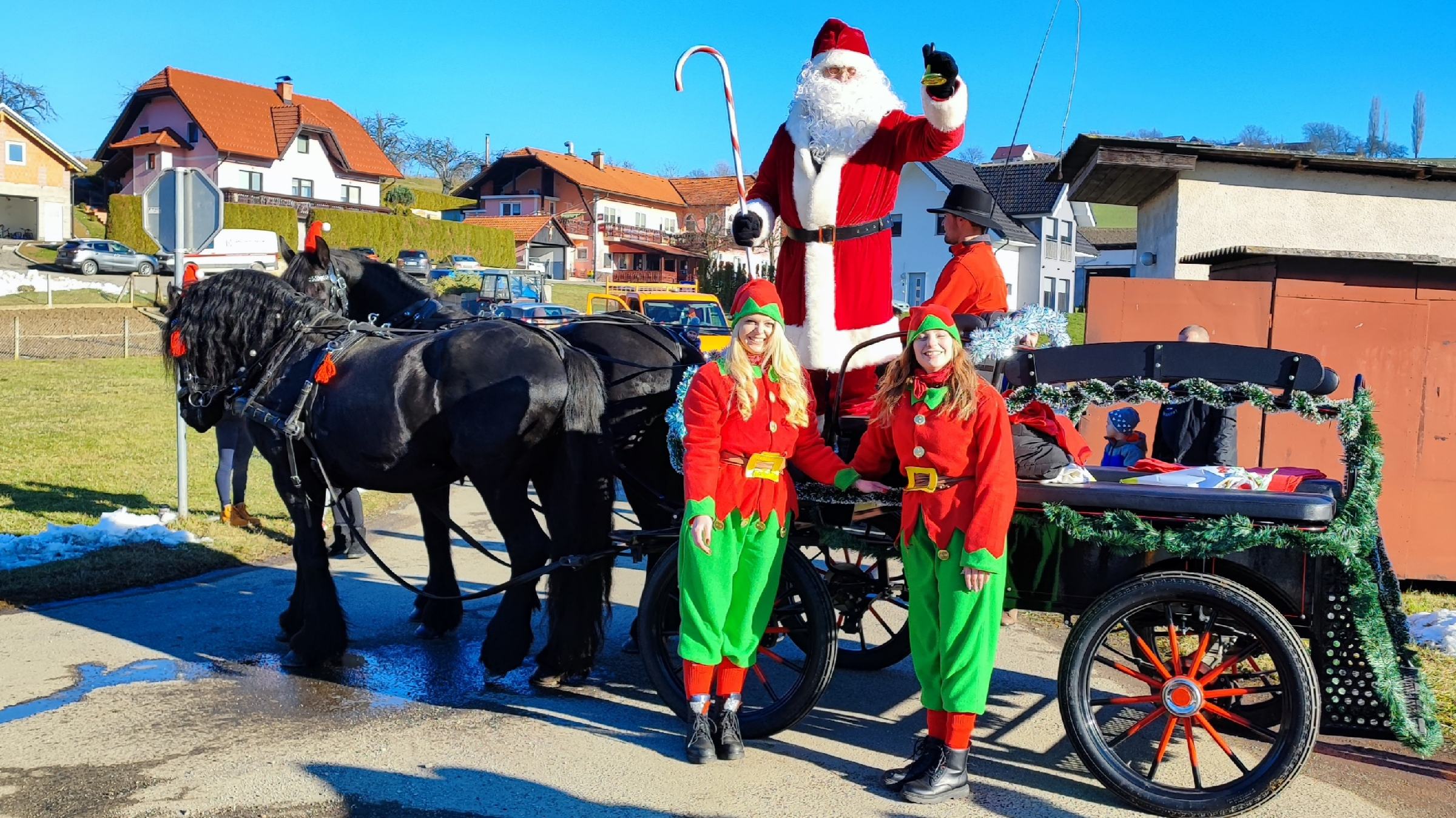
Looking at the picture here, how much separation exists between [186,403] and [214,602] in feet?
4.38

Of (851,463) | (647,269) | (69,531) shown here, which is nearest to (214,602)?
(69,531)

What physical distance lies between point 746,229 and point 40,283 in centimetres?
3300

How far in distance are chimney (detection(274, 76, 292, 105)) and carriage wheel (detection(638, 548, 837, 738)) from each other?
51595 millimetres

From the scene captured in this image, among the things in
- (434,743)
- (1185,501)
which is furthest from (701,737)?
(1185,501)

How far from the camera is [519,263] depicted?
2058 inches

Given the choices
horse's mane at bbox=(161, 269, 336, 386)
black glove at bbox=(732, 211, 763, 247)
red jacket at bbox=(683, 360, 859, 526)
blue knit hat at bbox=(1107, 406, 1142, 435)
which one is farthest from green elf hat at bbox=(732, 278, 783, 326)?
blue knit hat at bbox=(1107, 406, 1142, 435)

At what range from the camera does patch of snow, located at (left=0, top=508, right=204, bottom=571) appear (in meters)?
7.27

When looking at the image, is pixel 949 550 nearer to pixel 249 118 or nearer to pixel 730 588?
pixel 730 588

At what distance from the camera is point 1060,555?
12.9 ft

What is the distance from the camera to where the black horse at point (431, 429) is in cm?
501

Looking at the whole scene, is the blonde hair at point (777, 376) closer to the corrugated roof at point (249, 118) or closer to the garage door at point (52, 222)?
the corrugated roof at point (249, 118)

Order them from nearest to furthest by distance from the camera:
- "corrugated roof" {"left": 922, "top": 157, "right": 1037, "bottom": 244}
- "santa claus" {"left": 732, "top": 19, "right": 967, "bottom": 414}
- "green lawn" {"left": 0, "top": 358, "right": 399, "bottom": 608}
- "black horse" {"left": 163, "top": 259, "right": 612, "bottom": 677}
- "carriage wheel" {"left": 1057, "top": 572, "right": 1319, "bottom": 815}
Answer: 1. "carriage wheel" {"left": 1057, "top": 572, "right": 1319, "bottom": 815}
2. "santa claus" {"left": 732, "top": 19, "right": 967, "bottom": 414}
3. "black horse" {"left": 163, "top": 259, "right": 612, "bottom": 677}
4. "green lawn" {"left": 0, "top": 358, "right": 399, "bottom": 608}
5. "corrugated roof" {"left": 922, "top": 157, "right": 1037, "bottom": 244}

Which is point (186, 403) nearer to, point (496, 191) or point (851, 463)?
point (851, 463)

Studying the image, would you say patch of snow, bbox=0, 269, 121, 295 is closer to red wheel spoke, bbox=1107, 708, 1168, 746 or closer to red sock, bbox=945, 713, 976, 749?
red sock, bbox=945, 713, 976, 749
